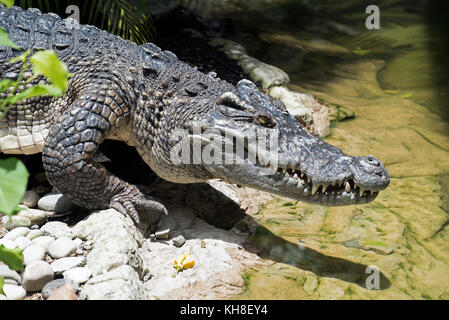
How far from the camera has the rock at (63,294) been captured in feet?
9.32

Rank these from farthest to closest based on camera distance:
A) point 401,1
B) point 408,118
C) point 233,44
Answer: point 401,1 → point 233,44 → point 408,118

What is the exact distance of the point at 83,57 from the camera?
411 cm

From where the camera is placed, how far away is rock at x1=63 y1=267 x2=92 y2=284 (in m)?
3.04

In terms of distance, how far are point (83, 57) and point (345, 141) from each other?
2687 millimetres

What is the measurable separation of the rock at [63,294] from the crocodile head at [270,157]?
126cm

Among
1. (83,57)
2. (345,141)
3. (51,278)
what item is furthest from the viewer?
(345,141)

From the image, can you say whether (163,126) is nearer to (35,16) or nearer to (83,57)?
(83,57)

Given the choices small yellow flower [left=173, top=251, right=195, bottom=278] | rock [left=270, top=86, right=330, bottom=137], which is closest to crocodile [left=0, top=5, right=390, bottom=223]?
small yellow flower [left=173, top=251, right=195, bottom=278]

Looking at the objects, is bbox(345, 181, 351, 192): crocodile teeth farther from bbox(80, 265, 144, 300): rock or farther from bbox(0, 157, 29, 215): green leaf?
bbox(0, 157, 29, 215): green leaf

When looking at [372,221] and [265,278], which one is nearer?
[265,278]

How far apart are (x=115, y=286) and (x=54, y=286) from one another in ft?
1.27

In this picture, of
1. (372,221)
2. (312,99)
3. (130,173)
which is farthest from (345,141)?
(130,173)

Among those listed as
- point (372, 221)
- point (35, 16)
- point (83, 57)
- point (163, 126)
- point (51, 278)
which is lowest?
point (372, 221)

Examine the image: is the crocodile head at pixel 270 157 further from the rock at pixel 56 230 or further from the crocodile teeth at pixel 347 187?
the rock at pixel 56 230
